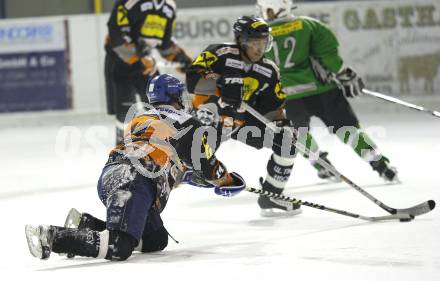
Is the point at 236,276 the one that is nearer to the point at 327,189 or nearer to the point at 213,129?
the point at 213,129

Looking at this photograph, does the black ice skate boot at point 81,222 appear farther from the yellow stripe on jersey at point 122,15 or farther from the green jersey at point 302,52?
the yellow stripe on jersey at point 122,15

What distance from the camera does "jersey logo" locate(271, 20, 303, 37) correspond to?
226 inches

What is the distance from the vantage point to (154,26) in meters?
6.91

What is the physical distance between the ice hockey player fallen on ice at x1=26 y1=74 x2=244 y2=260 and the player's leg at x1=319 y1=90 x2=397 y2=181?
1.83 meters

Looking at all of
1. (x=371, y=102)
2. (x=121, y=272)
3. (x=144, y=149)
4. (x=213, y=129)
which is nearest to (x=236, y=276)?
(x=121, y=272)

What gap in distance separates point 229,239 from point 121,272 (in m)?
0.86

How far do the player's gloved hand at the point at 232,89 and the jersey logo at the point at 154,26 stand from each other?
6.64 feet

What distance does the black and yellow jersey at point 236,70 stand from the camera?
504 centimetres

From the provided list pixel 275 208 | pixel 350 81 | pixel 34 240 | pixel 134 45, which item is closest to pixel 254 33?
pixel 275 208

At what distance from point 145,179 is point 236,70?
1266 mm

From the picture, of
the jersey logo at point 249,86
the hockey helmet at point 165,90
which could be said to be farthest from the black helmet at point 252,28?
the hockey helmet at point 165,90

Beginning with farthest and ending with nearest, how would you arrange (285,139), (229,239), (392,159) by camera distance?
(392,159), (285,139), (229,239)

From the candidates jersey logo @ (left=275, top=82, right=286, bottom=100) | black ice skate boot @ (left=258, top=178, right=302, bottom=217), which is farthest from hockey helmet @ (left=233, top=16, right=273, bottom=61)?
black ice skate boot @ (left=258, top=178, right=302, bottom=217)

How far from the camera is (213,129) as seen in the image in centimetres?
524
